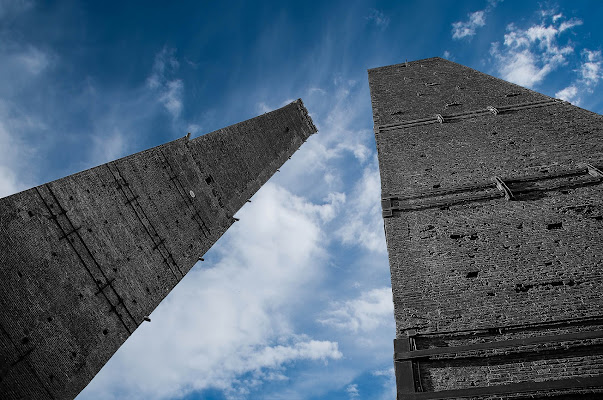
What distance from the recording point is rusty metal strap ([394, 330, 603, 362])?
3775 millimetres

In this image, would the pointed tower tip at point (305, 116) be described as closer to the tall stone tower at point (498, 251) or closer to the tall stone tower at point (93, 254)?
the tall stone tower at point (93, 254)

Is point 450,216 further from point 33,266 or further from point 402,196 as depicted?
point 33,266

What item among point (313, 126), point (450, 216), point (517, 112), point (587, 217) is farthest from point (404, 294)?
point (313, 126)

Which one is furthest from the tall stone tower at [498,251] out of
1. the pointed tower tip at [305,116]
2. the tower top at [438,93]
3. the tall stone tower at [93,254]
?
the pointed tower tip at [305,116]

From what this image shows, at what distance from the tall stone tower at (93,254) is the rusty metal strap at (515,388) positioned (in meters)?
4.96

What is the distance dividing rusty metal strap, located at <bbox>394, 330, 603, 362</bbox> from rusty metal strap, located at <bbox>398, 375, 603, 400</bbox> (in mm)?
375

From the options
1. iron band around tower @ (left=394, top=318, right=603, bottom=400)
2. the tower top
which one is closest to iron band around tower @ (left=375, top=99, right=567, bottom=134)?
the tower top

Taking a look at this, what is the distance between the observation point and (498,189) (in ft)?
19.0

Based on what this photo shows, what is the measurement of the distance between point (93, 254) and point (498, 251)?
6.23 meters

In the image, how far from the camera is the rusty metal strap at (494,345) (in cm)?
378

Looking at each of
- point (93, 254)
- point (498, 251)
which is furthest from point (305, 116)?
point (498, 251)

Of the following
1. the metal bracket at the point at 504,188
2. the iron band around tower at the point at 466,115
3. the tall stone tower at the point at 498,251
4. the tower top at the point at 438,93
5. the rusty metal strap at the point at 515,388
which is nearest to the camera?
the rusty metal strap at the point at 515,388

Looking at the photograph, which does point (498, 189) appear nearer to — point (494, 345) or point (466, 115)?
point (494, 345)

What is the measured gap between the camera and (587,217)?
5.09 metres
